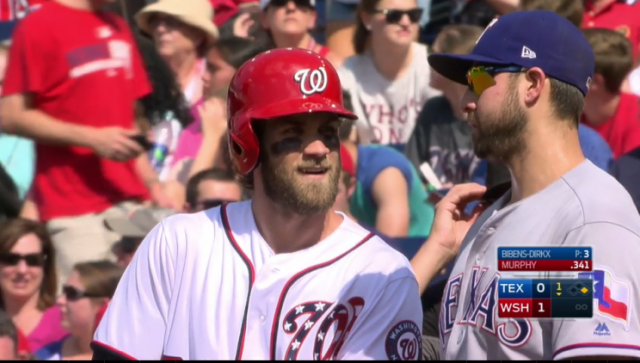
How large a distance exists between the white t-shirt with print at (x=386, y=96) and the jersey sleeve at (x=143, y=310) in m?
3.17

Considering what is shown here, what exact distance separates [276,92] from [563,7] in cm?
287

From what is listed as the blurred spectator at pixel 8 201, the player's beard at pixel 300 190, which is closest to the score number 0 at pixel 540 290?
the player's beard at pixel 300 190

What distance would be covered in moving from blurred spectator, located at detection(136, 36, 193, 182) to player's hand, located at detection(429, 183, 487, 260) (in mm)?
2539

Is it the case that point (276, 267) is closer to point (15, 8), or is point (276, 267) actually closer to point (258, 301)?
point (258, 301)

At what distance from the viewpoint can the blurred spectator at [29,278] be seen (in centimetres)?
570

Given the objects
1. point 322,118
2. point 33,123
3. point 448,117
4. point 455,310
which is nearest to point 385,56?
point 448,117

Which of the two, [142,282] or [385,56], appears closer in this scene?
[142,282]

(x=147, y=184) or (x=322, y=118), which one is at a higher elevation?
(x=322, y=118)

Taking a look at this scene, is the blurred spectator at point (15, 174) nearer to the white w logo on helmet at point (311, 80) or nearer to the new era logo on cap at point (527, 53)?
the white w logo on helmet at point (311, 80)

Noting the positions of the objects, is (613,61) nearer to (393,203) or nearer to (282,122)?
(393,203)

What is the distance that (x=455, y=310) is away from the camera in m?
3.48

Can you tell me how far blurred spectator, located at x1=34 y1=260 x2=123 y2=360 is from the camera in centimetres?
554

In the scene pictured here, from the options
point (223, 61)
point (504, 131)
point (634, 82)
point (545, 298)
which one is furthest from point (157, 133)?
point (545, 298)

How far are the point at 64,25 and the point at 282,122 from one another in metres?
2.34
